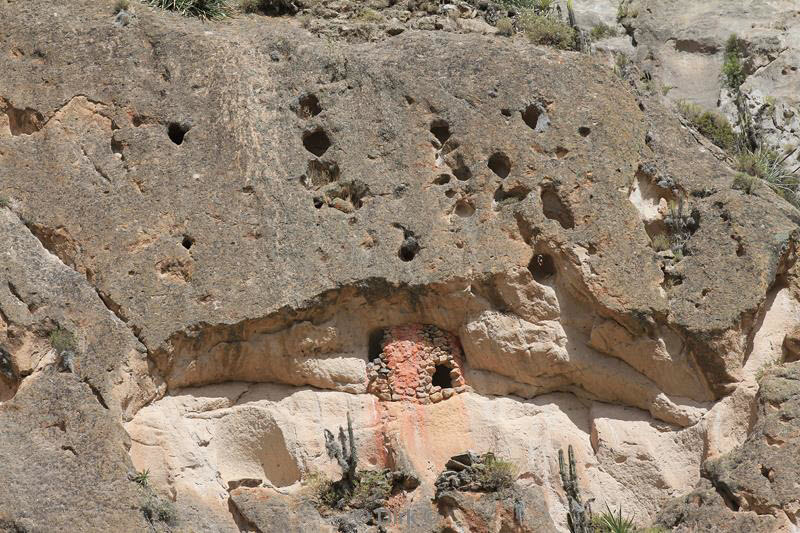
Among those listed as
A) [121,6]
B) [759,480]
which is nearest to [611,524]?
[759,480]

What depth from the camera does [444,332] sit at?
19.2 meters

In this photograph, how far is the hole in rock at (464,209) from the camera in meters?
19.3

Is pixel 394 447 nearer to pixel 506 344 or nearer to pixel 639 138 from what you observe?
pixel 506 344

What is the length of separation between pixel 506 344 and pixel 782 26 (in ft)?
28.8

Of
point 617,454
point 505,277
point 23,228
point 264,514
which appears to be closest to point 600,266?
point 505,277

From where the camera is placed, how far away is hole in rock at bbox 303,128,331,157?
19.9m

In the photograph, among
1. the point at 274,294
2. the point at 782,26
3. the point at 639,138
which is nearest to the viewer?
the point at 274,294

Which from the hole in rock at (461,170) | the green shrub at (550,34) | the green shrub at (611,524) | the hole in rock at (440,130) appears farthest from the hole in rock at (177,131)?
the green shrub at (611,524)

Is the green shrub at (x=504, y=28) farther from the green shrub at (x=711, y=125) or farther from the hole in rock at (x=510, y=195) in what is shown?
the hole in rock at (x=510, y=195)

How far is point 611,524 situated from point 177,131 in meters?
7.55

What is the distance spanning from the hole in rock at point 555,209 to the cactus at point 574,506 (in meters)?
3.07

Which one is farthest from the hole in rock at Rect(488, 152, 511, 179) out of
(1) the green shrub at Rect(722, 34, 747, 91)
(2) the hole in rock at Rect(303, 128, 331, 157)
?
(1) the green shrub at Rect(722, 34, 747, 91)

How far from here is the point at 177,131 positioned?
64.6 feet

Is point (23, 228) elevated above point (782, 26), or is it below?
below
